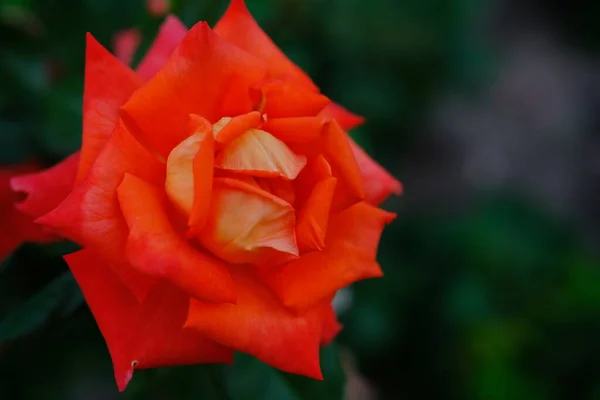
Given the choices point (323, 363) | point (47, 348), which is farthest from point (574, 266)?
point (47, 348)

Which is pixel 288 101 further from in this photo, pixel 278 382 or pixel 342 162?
pixel 278 382

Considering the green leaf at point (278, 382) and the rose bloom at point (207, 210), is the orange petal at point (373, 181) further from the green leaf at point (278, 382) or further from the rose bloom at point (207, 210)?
the green leaf at point (278, 382)

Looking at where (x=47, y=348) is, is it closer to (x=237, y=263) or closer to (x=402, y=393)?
(x=237, y=263)

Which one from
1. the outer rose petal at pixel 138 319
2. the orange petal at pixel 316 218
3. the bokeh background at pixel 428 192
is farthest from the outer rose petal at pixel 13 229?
the orange petal at pixel 316 218

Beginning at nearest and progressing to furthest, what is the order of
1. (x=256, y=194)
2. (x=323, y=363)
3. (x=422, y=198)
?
(x=256, y=194) < (x=323, y=363) < (x=422, y=198)

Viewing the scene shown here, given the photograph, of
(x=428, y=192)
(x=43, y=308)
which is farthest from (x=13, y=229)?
(x=428, y=192)

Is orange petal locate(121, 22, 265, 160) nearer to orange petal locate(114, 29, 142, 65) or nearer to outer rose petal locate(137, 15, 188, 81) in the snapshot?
outer rose petal locate(137, 15, 188, 81)

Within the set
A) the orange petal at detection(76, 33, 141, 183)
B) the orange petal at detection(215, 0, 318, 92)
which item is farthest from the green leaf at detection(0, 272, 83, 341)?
the orange petal at detection(215, 0, 318, 92)
